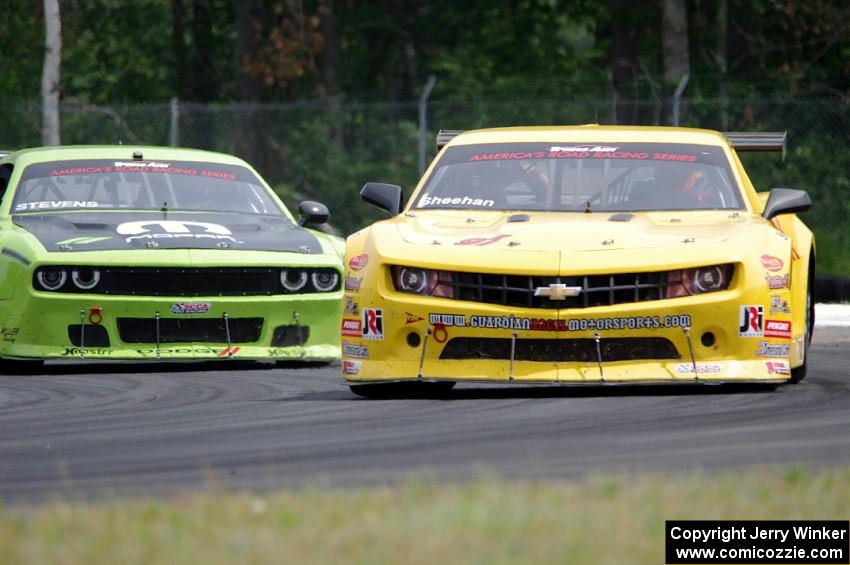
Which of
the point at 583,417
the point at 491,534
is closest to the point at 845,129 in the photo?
the point at 583,417

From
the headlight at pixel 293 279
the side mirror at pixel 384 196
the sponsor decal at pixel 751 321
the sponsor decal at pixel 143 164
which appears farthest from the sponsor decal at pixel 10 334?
the sponsor decal at pixel 751 321

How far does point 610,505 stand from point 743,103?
59.1ft

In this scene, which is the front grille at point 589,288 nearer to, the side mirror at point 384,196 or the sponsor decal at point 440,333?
the sponsor decal at point 440,333

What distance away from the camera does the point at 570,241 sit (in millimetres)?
9711

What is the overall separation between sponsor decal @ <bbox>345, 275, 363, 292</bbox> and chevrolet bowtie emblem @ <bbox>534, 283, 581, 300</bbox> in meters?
1.02

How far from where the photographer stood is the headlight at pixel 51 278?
11930 millimetres

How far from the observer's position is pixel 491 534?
546 centimetres

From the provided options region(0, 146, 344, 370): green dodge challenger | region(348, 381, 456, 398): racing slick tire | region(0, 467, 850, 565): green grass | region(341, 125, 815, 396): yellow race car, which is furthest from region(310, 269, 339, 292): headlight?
region(0, 467, 850, 565): green grass

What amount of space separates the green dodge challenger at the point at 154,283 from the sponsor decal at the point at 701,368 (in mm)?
3479

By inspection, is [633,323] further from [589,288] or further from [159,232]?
[159,232]

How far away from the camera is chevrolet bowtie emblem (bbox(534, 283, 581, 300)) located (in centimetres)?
940

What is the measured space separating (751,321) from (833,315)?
6.86 m

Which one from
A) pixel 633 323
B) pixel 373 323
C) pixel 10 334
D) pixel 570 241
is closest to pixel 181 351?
pixel 10 334

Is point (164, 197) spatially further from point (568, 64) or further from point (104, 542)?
point (568, 64)
